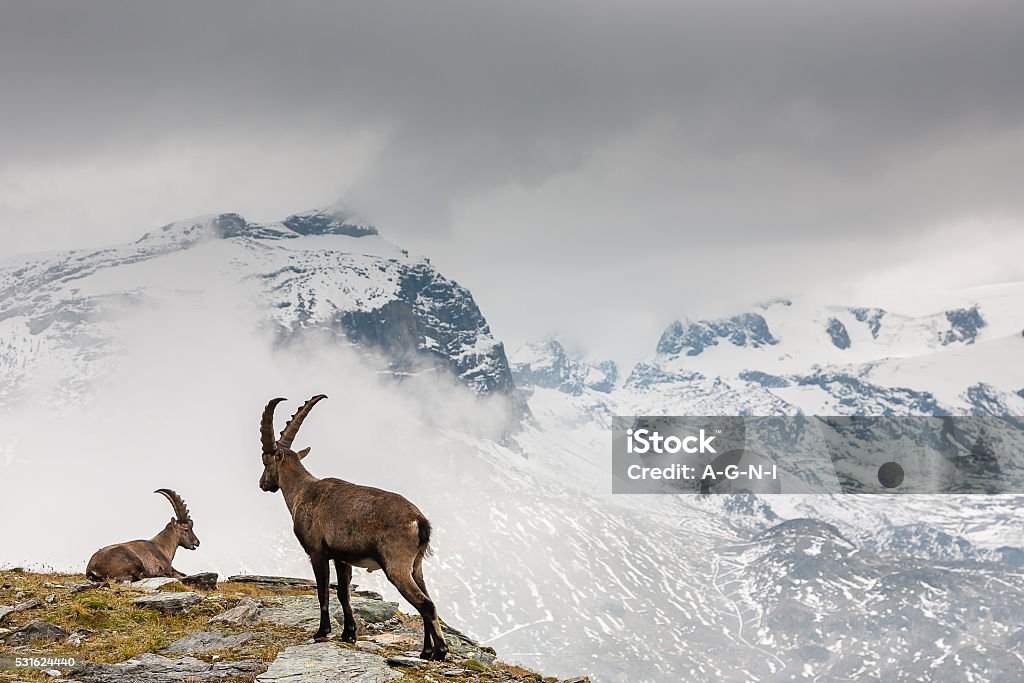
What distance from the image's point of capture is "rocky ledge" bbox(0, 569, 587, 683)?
18.0m

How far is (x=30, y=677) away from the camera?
1755 centimetres

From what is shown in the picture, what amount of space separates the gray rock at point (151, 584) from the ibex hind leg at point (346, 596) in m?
11.2

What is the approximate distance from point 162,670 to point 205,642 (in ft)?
9.52

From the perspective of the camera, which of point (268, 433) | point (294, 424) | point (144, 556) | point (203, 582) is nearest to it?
point (294, 424)

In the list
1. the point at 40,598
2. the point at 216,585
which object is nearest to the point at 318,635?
the point at 40,598

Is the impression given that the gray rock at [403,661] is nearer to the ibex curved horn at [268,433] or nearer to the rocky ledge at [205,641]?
the rocky ledge at [205,641]

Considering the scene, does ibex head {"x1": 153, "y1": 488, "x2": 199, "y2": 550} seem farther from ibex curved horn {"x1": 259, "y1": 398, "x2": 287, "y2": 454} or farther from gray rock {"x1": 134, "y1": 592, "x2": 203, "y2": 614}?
ibex curved horn {"x1": 259, "y1": 398, "x2": 287, "y2": 454}

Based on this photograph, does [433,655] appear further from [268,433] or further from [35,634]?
[35,634]

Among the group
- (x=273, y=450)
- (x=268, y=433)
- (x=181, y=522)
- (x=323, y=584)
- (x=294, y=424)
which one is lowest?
(x=181, y=522)

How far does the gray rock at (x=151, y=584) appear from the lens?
29509 millimetres

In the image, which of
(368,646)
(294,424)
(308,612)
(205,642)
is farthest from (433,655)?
(294,424)

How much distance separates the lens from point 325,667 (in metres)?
18.0

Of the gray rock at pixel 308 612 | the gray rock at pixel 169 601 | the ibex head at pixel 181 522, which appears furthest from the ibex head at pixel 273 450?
the ibex head at pixel 181 522

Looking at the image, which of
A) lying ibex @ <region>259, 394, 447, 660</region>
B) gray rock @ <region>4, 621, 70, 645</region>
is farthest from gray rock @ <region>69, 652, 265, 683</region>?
gray rock @ <region>4, 621, 70, 645</region>
